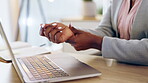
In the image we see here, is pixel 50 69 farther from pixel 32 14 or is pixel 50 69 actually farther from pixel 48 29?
pixel 32 14

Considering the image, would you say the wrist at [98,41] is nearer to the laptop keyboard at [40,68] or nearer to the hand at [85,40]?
the hand at [85,40]

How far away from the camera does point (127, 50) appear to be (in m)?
0.80

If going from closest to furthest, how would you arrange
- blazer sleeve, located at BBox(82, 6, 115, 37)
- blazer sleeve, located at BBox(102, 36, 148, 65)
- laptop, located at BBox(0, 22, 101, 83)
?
laptop, located at BBox(0, 22, 101, 83)
blazer sleeve, located at BBox(102, 36, 148, 65)
blazer sleeve, located at BBox(82, 6, 115, 37)

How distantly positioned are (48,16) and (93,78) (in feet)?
6.97

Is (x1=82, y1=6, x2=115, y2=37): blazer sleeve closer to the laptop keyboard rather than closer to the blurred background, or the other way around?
the laptop keyboard

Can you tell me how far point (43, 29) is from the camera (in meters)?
0.89

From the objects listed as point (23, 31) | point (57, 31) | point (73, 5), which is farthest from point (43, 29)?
point (23, 31)

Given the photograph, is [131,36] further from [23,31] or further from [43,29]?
[23,31]

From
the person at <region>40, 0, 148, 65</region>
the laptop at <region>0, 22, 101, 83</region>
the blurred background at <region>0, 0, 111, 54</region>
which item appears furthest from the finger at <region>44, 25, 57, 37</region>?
the blurred background at <region>0, 0, 111, 54</region>

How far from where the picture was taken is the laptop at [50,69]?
24.9 inches

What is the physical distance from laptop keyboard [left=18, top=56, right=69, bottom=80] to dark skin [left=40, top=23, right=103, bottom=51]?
0.31ft

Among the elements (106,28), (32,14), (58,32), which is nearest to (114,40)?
(58,32)

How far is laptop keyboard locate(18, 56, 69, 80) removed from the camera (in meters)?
0.66

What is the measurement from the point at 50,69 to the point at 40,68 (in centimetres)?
4
